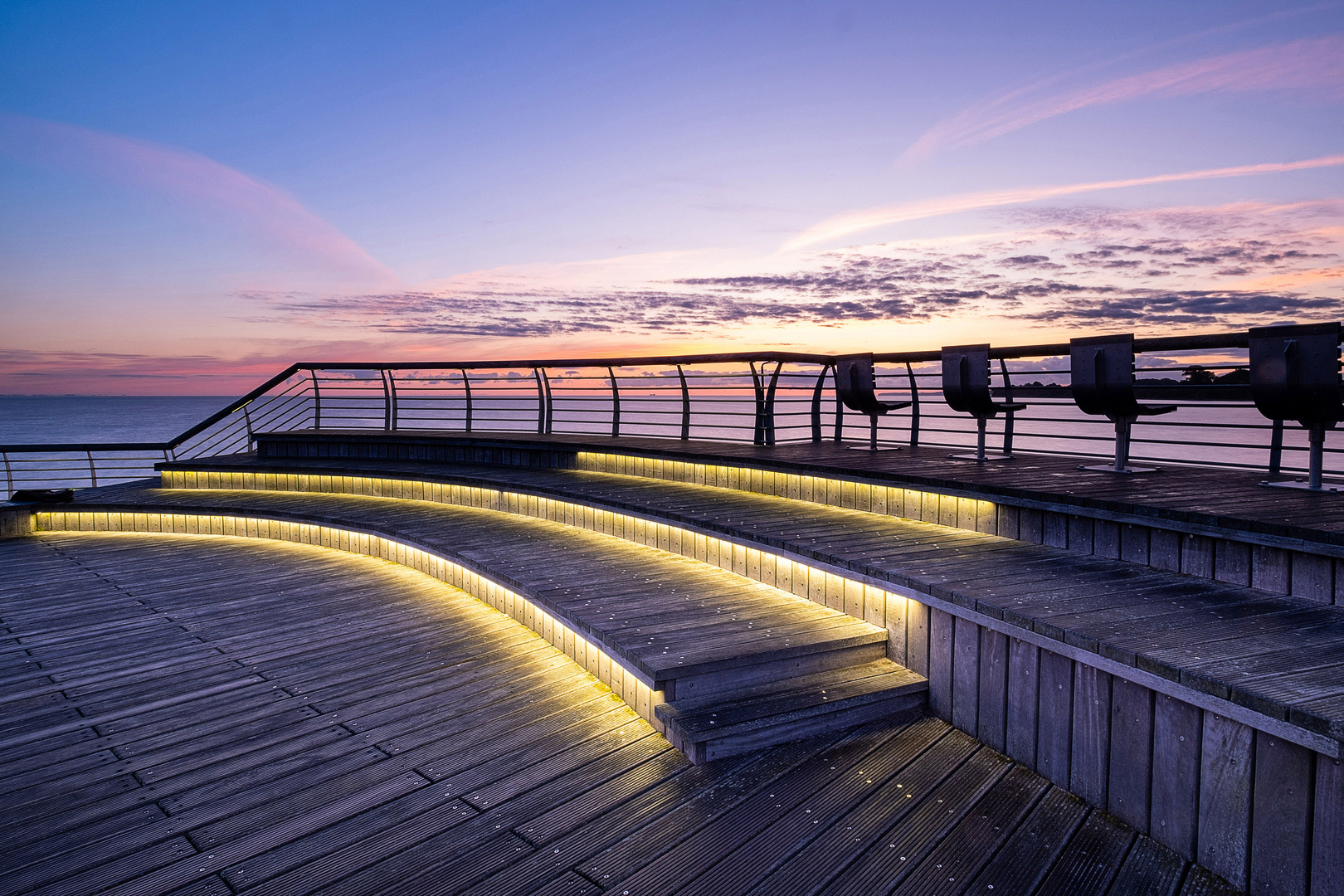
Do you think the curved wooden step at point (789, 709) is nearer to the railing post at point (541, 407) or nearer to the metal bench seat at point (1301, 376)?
the metal bench seat at point (1301, 376)

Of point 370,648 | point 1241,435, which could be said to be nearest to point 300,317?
point 370,648

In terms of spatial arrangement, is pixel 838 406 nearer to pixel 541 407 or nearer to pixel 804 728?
pixel 541 407

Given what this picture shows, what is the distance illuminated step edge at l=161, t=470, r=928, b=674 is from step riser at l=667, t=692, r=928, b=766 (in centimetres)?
17

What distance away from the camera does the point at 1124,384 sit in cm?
407

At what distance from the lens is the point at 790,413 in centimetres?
643

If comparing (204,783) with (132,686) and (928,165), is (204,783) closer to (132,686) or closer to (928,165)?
(132,686)

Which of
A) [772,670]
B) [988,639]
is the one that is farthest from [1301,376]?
[772,670]

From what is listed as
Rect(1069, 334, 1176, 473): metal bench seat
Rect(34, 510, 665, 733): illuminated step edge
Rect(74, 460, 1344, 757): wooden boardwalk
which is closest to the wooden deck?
Rect(74, 460, 1344, 757): wooden boardwalk

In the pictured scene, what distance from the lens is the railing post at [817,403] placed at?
657 centimetres

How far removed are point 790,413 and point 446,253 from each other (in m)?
11.9

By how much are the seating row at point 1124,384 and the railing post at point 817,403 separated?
669mm

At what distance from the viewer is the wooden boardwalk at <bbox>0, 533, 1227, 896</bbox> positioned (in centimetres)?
183

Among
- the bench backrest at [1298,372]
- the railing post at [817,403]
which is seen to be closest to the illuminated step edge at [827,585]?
the bench backrest at [1298,372]

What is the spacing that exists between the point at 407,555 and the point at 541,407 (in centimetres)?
308
